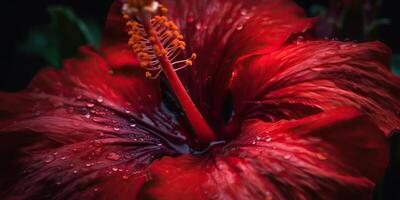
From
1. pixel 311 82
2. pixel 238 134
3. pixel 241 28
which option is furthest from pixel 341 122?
pixel 241 28

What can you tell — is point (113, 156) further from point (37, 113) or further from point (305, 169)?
point (305, 169)

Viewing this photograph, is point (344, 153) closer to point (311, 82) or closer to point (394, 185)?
point (311, 82)

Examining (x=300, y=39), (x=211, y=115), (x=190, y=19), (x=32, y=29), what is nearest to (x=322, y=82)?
(x=300, y=39)

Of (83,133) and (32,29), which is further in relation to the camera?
(32,29)

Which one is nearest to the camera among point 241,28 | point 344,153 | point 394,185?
point 344,153

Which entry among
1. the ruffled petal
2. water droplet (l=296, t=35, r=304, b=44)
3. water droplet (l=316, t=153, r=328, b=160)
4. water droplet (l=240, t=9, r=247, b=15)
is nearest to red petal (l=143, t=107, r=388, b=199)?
water droplet (l=316, t=153, r=328, b=160)
